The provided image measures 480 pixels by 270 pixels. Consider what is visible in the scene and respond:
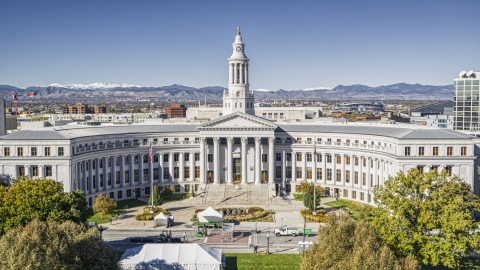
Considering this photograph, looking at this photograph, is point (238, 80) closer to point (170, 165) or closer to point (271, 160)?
point (271, 160)

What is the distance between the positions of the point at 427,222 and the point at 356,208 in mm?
47394

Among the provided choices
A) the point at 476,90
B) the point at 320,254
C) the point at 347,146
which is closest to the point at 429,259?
the point at 320,254

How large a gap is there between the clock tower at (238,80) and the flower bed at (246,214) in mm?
36754

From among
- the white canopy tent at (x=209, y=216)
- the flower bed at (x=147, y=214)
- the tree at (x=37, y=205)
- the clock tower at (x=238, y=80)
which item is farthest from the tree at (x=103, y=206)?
the clock tower at (x=238, y=80)

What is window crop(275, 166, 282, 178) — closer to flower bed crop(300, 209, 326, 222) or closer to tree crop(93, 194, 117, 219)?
flower bed crop(300, 209, 326, 222)

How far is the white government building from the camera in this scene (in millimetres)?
104375

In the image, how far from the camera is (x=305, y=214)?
322 feet

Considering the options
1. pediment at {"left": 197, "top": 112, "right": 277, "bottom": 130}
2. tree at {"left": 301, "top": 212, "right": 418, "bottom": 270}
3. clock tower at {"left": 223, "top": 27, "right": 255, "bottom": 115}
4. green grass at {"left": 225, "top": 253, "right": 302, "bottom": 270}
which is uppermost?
clock tower at {"left": 223, "top": 27, "right": 255, "bottom": 115}

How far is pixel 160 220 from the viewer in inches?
3720

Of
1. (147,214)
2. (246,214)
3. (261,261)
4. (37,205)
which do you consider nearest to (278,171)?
(246,214)

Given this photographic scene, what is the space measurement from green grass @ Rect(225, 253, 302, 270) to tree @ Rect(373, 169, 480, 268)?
14.4 metres

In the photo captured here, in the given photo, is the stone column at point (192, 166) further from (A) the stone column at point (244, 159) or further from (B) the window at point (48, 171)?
(B) the window at point (48, 171)

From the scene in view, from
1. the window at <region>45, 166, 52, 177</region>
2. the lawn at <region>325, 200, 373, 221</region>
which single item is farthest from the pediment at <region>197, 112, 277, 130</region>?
the window at <region>45, 166, 52, 177</region>

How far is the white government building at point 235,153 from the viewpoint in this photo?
342ft
